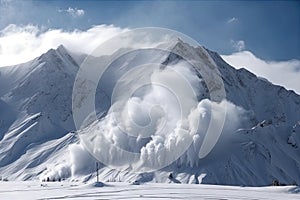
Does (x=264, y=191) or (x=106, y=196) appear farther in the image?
(x=264, y=191)

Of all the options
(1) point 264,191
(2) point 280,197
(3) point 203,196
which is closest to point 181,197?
(3) point 203,196

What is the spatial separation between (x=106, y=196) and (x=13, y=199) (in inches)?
422

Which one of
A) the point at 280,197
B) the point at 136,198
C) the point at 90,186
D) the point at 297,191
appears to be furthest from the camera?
the point at 90,186

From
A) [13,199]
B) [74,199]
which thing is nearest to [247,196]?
[74,199]

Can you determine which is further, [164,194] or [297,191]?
[297,191]

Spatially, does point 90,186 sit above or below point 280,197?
above

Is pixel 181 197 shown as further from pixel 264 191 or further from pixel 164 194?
pixel 264 191

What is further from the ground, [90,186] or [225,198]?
[90,186]

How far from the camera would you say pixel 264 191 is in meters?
71.7

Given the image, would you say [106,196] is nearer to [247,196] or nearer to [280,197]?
[247,196]

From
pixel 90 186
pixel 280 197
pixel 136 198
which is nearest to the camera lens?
pixel 136 198

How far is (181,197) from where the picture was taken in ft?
191

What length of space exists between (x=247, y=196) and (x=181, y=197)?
916 cm

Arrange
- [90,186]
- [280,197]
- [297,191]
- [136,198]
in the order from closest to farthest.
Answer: [136,198]
[280,197]
[297,191]
[90,186]
